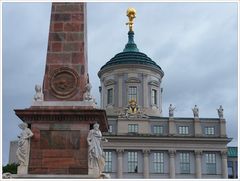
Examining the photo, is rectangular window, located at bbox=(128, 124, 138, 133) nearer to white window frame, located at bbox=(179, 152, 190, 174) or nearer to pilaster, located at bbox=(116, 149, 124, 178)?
pilaster, located at bbox=(116, 149, 124, 178)

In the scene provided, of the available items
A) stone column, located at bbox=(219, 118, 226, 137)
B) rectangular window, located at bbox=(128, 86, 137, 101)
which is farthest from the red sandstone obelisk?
rectangular window, located at bbox=(128, 86, 137, 101)

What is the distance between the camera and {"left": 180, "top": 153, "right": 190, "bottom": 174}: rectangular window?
5325cm

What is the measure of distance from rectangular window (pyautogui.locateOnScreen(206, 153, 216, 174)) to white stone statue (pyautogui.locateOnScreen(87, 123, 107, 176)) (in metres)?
43.1

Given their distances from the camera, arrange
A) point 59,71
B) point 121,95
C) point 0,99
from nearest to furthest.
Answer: point 0,99, point 59,71, point 121,95

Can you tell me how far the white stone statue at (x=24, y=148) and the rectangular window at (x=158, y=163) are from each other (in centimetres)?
4159

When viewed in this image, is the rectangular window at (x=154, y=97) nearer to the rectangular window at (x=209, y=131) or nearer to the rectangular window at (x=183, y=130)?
the rectangular window at (x=183, y=130)

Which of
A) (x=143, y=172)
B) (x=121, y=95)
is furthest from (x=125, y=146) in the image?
(x=121, y=95)

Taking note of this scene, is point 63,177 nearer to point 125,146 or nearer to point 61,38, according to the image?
point 61,38

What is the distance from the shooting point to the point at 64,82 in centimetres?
1366

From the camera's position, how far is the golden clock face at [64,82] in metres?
13.5

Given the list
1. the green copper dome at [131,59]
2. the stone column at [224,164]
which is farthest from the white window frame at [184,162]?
the green copper dome at [131,59]

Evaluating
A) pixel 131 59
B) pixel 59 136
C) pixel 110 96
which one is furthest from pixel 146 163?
pixel 59 136

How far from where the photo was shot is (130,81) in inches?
2370

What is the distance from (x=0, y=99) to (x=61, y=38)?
3413 mm
